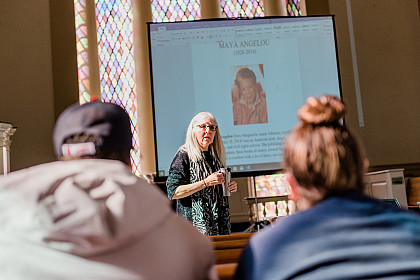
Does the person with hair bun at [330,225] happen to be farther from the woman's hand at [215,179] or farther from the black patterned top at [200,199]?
the black patterned top at [200,199]

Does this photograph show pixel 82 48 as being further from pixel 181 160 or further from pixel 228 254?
pixel 228 254

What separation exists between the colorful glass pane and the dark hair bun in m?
6.43

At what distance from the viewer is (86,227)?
98 cm

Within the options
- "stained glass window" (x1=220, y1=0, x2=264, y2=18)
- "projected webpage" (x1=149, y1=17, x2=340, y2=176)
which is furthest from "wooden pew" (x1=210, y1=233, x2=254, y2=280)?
"stained glass window" (x1=220, y1=0, x2=264, y2=18)

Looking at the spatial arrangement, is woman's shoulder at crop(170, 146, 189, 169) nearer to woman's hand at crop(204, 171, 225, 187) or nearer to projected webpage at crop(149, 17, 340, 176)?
woman's hand at crop(204, 171, 225, 187)

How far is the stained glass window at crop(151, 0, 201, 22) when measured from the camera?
25.9 ft

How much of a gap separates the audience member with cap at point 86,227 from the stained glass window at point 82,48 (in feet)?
20.4

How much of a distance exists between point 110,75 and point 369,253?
22.4 ft

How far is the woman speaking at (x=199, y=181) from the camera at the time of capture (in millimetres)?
3076

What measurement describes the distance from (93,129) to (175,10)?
279 inches

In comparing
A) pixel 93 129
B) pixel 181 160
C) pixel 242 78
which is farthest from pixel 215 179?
pixel 242 78

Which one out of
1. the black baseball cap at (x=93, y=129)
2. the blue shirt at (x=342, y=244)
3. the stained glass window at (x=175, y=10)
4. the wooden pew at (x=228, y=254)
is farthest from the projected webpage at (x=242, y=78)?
the blue shirt at (x=342, y=244)

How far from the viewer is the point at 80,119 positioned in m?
1.20

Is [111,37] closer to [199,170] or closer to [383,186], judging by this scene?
[383,186]
